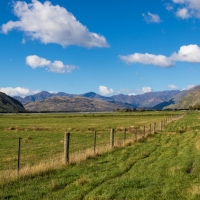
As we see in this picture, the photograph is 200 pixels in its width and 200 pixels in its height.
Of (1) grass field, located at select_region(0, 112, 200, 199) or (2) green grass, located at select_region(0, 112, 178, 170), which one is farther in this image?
(2) green grass, located at select_region(0, 112, 178, 170)

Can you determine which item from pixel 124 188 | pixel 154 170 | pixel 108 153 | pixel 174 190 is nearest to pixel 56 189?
pixel 124 188

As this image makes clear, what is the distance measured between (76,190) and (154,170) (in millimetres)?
5636

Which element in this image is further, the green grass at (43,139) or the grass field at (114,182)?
the green grass at (43,139)

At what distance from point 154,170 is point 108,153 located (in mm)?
7466

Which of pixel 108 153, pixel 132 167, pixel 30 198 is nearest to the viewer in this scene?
pixel 30 198

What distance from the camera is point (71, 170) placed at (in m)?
16.5

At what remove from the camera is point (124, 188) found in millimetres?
12711

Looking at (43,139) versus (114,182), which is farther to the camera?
(43,139)

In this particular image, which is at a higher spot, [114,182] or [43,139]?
[114,182]

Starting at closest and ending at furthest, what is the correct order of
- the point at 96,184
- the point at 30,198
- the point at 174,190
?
the point at 30,198
the point at 174,190
the point at 96,184

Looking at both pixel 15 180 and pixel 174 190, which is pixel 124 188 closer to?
pixel 174 190

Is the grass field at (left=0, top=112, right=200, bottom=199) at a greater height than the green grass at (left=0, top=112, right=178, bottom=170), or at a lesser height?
greater

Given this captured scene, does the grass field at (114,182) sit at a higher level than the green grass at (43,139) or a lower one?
higher

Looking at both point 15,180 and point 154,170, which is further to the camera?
point 154,170
